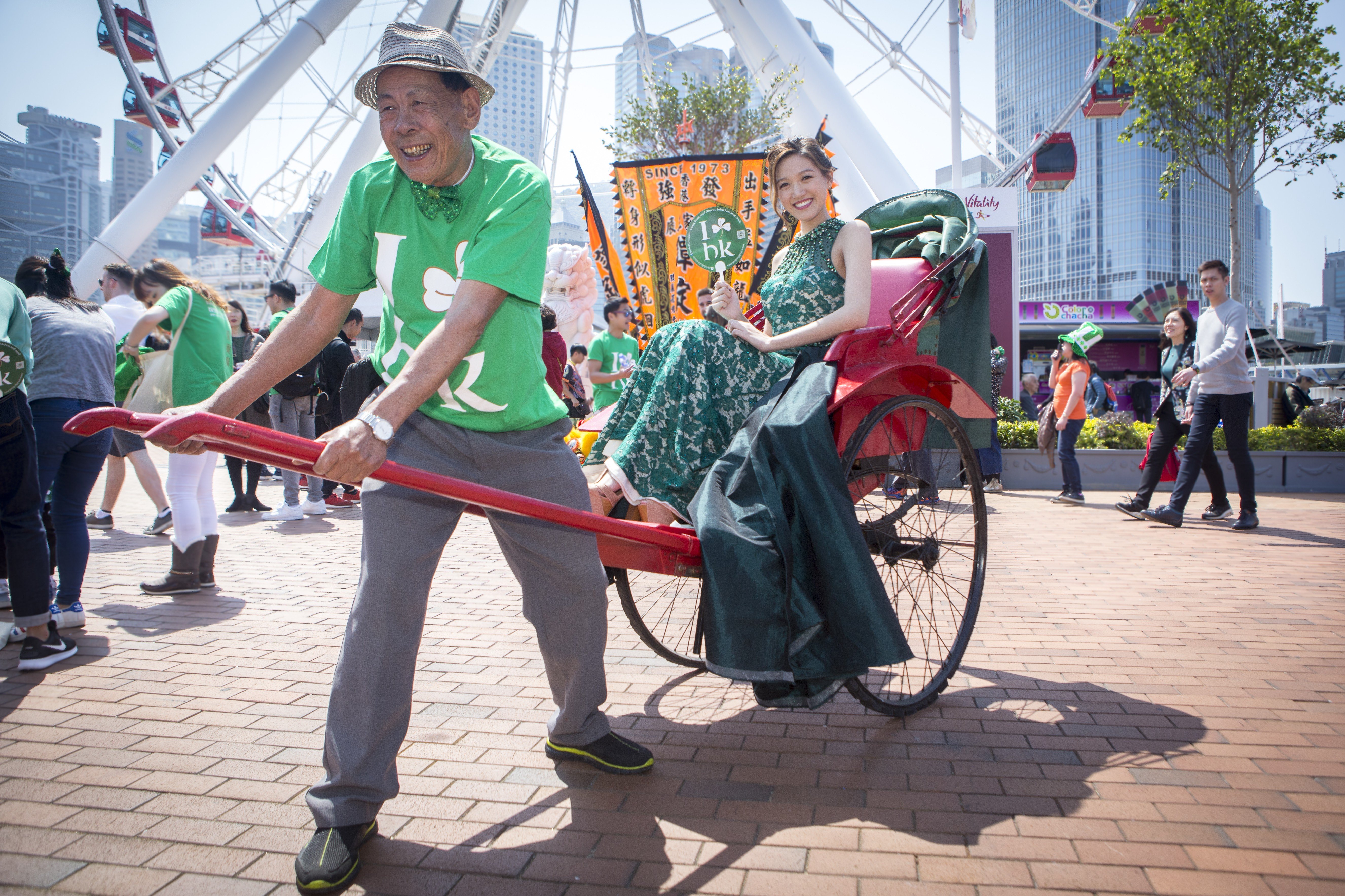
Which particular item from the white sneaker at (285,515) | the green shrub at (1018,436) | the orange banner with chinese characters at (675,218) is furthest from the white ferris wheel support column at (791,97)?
Answer: the white sneaker at (285,515)

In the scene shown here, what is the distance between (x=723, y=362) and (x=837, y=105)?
16497 millimetres

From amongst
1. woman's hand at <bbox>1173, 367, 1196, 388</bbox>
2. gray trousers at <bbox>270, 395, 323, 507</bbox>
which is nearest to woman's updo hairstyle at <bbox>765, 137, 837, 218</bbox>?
woman's hand at <bbox>1173, 367, 1196, 388</bbox>

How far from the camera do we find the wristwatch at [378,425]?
171 cm

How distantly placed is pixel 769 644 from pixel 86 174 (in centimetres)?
1762

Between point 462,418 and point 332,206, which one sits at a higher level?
point 332,206

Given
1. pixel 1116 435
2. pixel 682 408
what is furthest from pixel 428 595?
pixel 1116 435

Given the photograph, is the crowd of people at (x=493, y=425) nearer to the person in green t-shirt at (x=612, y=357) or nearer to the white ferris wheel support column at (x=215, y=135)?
the person in green t-shirt at (x=612, y=357)

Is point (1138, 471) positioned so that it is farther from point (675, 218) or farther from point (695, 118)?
point (695, 118)

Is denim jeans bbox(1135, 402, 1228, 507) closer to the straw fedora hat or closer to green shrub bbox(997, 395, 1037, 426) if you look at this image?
green shrub bbox(997, 395, 1037, 426)

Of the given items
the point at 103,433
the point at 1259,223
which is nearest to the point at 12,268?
the point at 103,433

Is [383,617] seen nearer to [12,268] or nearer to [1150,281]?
[12,268]

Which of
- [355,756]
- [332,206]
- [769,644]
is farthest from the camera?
[332,206]

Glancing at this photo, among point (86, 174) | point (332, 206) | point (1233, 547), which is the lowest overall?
point (1233, 547)

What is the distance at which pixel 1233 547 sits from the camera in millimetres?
6051
